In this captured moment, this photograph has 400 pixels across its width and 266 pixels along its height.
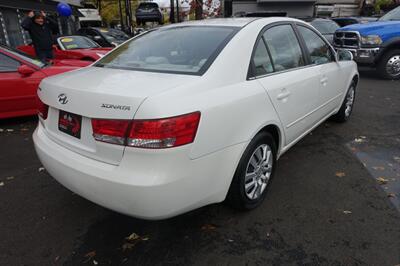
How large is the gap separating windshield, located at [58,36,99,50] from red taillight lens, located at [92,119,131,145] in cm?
821

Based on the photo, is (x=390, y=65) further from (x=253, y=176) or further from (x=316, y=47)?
(x=253, y=176)

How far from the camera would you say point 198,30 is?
314 centimetres

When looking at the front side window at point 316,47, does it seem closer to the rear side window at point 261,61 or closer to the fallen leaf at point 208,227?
the rear side window at point 261,61

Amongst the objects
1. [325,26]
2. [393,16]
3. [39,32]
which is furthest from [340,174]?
[325,26]

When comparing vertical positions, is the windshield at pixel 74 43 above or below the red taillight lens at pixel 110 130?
below

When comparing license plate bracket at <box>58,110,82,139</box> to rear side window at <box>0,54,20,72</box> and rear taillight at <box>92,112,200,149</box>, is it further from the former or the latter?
rear side window at <box>0,54,20,72</box>

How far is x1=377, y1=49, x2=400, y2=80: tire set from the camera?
9.04m

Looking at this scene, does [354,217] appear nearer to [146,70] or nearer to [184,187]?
[184,187]

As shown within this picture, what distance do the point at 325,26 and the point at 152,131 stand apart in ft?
40.1

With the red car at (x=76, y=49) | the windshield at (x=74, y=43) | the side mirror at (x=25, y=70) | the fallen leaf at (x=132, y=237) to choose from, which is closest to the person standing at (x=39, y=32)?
the red car at (x=76, y=49)

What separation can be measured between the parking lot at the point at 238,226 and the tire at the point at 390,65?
6252 millimetres

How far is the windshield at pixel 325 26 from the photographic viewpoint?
12.3 metres

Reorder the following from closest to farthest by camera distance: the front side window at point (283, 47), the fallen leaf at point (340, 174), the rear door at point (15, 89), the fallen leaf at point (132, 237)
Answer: the fallen leaf at point (132, 237)
the front side window at point (283, 47)
the fallen leaf at point (340, 174)
the rear door at point (15, 89)

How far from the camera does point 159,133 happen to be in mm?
2021
